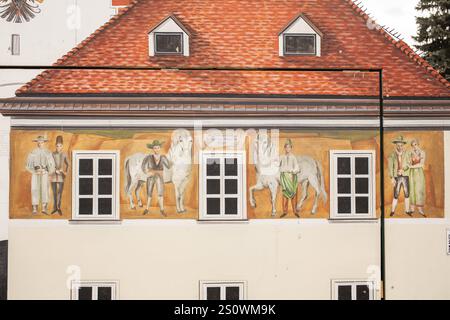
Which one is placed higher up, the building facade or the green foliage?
the green foliage

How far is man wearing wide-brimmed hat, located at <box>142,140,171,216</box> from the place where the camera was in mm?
2734

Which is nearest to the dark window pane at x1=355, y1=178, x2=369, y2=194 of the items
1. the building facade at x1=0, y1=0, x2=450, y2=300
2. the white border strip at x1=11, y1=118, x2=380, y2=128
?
the building facade at x1=0, y1=0, x2=450, y2=300

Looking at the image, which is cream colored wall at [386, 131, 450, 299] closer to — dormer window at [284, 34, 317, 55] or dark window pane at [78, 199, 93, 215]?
dormer window at [284, 34, 317, 55]

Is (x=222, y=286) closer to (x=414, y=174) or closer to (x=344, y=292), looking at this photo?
(x=344, y=292)

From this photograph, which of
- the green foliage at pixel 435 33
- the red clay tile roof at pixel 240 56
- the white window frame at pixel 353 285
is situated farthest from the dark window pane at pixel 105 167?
the green foliage at pixel 435 33

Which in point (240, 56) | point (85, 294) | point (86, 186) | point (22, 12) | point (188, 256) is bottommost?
point (85, 294)

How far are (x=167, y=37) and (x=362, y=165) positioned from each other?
1208 millimetres

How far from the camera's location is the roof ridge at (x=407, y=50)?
278 centimetres

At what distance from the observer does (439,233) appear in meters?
2.76

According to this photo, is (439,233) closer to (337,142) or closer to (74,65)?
(337,142)

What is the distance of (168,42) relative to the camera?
2.76 meters

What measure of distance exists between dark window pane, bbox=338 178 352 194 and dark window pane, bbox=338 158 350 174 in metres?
0.04

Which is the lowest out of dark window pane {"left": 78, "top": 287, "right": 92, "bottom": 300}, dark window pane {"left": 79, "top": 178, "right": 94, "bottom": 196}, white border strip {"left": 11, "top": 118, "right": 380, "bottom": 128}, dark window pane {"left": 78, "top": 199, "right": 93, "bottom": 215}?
dark window pane {"left": 78, "top": 287, "right": 92, "bottom": 300}

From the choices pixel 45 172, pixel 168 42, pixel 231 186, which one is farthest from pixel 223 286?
pixel 168 42
